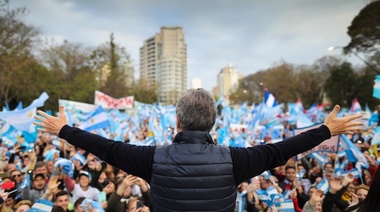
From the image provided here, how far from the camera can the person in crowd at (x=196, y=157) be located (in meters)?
1.71

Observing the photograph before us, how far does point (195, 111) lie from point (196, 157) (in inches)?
10.2

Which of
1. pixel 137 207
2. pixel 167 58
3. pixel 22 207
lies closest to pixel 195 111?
pixel 137 207

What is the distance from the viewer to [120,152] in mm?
1872

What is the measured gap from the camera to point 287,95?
53.4m

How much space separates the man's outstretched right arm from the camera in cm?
183

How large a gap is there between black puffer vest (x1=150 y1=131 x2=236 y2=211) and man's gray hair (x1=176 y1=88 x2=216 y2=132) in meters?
0.07

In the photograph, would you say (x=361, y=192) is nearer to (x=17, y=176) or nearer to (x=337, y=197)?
(x=337, y=197)

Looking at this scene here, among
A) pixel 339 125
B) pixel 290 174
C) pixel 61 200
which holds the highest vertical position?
A: pixel 339 125

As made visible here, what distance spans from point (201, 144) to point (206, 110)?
0.64 ft

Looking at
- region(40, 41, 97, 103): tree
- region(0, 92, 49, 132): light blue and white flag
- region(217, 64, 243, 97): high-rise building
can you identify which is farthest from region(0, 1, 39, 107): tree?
region(217, 64, 243, 97): high-rise building

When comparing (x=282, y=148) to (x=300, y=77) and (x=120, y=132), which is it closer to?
(x=120, y=132)

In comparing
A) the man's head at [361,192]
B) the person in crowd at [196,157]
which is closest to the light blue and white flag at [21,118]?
the person in crowd at [196,157]

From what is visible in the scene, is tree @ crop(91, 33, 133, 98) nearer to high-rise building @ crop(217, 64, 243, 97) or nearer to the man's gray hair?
the man's gray hair

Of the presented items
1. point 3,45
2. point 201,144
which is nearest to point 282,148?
point 201,144
